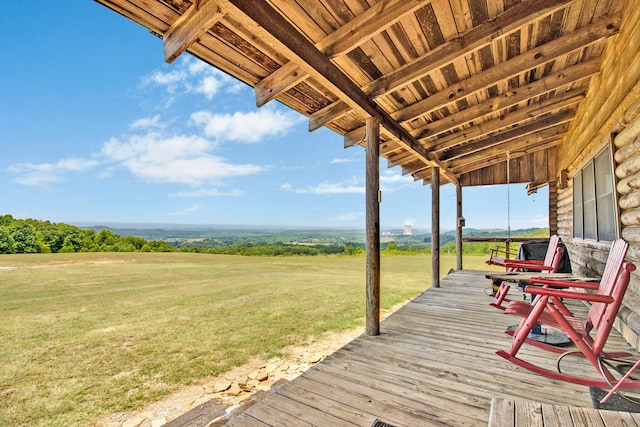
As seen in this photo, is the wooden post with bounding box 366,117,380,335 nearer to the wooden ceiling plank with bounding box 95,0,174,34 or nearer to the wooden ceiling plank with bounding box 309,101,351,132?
the wooden ceiling plank with bounding box 309,101,351,132

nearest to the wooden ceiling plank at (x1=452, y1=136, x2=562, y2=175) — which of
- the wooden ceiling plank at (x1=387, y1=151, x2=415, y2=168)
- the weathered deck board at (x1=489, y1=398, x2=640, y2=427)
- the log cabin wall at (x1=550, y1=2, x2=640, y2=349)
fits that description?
the wooden ceiling plank at (x1=387, y1=151, x2=415, y2=168)

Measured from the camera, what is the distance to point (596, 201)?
3.97 meters

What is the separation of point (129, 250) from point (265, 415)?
32.5m

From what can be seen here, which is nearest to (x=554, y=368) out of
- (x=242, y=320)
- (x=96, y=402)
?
(x=96, y=402)

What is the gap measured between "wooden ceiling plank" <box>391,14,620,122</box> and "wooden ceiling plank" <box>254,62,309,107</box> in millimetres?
1850

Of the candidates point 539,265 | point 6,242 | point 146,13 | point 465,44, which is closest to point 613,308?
point 465,44

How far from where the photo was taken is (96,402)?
15.0ft

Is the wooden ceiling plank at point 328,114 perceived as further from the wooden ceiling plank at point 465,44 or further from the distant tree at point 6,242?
the distant tree at point 6,242

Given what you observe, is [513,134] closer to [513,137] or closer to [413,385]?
[513,137]

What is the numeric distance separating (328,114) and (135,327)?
8.64 meters

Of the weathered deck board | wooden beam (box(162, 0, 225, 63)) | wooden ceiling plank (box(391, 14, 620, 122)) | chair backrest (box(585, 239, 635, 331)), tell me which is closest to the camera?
the weathered deck board

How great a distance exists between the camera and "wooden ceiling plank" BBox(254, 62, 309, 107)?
7.86 feet

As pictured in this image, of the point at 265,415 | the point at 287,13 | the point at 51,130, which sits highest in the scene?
the point at 51,130

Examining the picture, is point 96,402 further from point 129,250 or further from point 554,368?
point 129,250
